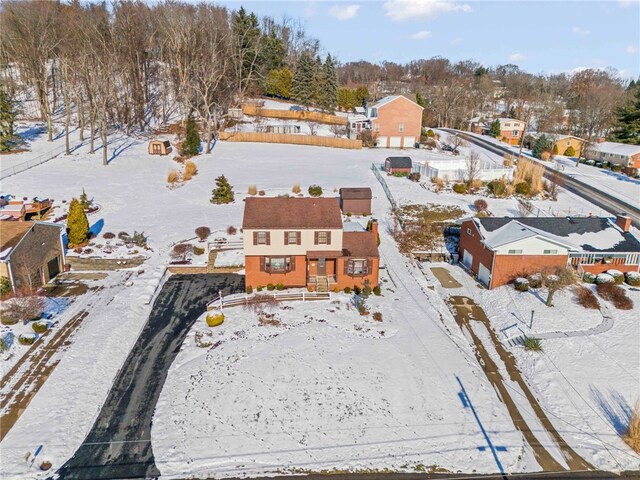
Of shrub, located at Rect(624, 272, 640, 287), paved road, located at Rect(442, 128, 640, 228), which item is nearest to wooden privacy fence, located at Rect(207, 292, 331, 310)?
shrub, located at Rect(624, 272, 640, 287)

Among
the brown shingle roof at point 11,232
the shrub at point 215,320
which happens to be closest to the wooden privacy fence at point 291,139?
the brown shingle roof at point 11,232

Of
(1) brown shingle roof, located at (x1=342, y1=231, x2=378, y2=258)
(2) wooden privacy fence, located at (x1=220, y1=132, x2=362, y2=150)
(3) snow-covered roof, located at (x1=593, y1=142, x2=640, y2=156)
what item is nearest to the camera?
(1) brown shingle roof, located at (x1=342, y1=231, x2=378, y2=258)

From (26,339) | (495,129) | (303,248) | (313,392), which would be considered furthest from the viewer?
(495,129)

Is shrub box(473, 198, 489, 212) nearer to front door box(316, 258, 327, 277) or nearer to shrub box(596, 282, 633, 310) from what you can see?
shrub box(596, 282, 633, 310)

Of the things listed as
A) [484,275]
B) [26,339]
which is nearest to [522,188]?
[484,275]

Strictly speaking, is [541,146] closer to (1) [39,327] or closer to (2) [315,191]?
(2) [315,191]
